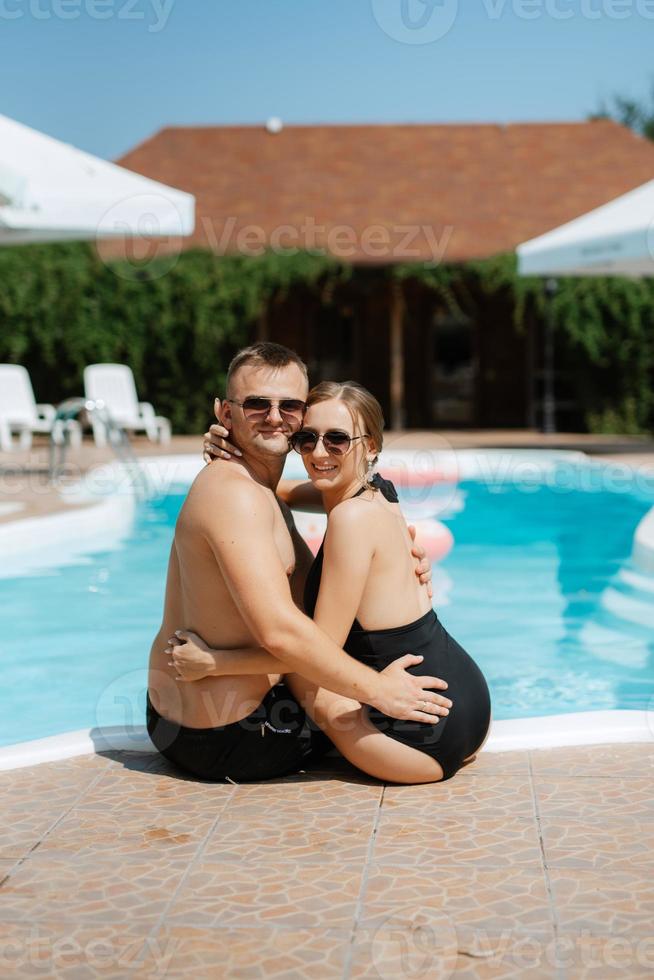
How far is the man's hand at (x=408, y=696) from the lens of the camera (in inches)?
128

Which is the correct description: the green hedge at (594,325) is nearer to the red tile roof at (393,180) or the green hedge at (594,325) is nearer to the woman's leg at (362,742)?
the red tile roof at (393,180)

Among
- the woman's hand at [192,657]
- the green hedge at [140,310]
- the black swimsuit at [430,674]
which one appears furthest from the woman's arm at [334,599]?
the green hedge at [140,310]

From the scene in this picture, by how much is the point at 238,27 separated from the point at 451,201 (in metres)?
9.80

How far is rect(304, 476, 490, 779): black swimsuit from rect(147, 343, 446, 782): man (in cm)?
6

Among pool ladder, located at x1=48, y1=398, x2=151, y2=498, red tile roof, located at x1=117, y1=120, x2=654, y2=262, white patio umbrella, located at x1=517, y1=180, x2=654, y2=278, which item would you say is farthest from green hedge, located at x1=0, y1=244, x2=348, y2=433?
pool ladder, located at x1=48, y1=398, x2=151, y2=498

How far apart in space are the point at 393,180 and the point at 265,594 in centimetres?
1825

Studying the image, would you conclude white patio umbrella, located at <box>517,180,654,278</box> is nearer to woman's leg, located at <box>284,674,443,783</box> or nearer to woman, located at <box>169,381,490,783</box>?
woman, located at <box>169,381,490,783</box>

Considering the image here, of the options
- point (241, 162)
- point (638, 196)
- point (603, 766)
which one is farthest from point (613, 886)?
point (241, 162)

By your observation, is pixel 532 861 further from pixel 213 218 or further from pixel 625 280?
pixel 213 218

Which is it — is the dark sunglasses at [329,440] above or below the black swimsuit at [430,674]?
above

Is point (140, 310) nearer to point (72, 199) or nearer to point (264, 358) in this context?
point (72, 199)

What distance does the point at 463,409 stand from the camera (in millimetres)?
20641

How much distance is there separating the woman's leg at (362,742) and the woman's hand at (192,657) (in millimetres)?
258

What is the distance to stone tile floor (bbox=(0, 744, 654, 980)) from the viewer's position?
7.63ft
